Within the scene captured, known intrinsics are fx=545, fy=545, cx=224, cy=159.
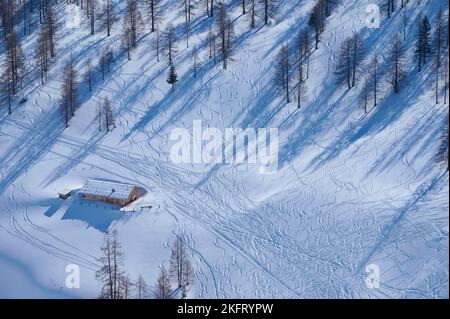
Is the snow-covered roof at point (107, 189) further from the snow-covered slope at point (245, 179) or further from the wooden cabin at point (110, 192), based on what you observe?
the snow-covered slope at point (245, 179)

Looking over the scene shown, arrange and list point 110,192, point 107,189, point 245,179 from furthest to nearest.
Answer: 1. point 245,179
2. point 107,189
3. point 110,192

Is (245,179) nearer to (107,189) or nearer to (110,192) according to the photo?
(110,192)

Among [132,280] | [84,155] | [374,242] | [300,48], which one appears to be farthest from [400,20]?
[132,280]

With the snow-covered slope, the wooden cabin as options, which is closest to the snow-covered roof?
the wooden cabin

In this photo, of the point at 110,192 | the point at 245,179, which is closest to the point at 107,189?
the point at 110,192

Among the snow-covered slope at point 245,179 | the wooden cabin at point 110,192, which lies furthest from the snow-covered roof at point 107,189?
the snow-covered slope at point 245,179

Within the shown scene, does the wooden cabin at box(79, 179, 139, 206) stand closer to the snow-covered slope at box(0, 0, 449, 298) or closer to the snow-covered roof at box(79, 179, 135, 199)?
the snow-covered roof at box(79, 179, 135, 199)
